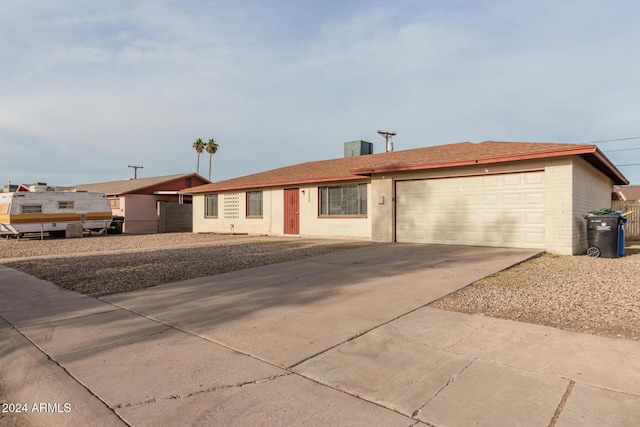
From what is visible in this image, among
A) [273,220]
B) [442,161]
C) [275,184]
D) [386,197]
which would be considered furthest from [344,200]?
[442,161]

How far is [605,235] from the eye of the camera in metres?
10.7

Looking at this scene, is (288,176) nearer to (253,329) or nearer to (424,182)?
(424,182)

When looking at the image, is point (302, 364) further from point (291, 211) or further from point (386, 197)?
point (291, 211)

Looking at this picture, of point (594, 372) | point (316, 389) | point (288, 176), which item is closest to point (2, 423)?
point (316, 389)

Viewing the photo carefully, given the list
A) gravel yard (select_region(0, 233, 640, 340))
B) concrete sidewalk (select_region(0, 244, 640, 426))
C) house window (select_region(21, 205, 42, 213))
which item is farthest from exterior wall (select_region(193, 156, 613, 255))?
house window (select_region(21, 205, 42, 213))

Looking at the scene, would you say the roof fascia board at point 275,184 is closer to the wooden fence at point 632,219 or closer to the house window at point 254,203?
the house window at point 254,203

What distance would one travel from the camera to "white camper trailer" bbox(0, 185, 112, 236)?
1984cm

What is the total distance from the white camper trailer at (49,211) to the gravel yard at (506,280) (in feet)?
25.1

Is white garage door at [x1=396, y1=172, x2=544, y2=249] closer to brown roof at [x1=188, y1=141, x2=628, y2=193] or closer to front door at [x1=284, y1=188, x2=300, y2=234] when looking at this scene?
brown roof at [x1=188, y1=141, x2=628, y2=193]

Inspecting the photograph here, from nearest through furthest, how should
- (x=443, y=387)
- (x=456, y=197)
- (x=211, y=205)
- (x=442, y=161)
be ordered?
(x=443, y=387) → (x=442, y=161) → (x=456, y=197) → (x=211, y=205)

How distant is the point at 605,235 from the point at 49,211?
24.9 meters

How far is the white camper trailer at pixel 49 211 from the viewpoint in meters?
19.8

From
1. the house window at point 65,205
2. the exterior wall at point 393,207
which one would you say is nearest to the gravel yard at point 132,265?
the exterior wall at point 393,207

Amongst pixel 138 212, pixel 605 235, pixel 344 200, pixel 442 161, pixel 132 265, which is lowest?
pixel 132 265
